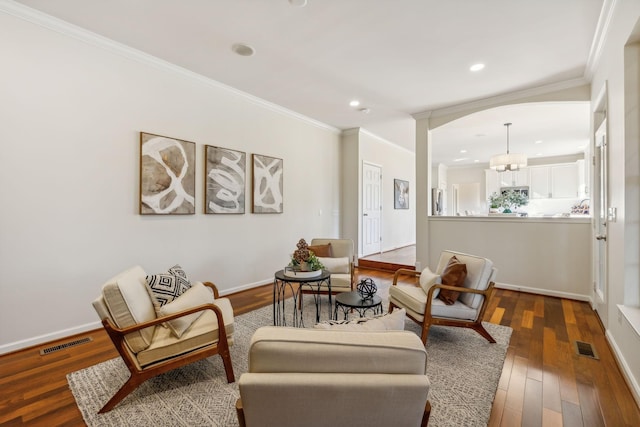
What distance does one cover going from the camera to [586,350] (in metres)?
2.50

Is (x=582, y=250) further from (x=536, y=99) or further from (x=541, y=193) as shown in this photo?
(x=541, y=193)

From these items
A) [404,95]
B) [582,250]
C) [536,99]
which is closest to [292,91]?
[404,95]

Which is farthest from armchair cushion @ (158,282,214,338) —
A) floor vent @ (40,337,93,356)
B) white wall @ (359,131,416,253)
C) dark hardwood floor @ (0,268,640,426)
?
white wall @ (359,131,416,253)

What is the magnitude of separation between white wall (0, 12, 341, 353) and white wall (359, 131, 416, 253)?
353cm

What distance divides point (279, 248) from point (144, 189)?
228cm

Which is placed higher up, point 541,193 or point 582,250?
point 541,193

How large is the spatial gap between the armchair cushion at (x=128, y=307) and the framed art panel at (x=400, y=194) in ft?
21.8

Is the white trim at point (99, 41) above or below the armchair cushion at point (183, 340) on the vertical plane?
above

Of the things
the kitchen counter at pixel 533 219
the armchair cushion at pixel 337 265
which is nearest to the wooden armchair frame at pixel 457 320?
the armchair cushion at pixel 337 265

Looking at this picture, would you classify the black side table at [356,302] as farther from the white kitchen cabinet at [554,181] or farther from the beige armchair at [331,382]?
the white kitchen cabinet at [554,181]

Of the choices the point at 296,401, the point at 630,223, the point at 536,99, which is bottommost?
the point at 296,401

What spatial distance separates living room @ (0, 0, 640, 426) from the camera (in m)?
2.31

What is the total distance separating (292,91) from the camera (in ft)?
13.8

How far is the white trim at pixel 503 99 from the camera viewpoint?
149 inches
